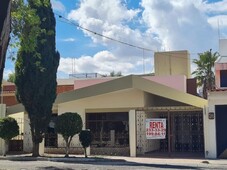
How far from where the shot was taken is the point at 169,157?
885 inches

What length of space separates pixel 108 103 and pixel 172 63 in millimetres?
12787

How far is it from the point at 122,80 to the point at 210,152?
5892 millimetres

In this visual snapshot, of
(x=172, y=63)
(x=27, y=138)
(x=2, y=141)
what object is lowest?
(x=2, y=141)

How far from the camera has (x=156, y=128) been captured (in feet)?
74.2

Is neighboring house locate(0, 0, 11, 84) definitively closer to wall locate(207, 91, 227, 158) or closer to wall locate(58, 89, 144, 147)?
wall locate(207, 91, 227, 158)

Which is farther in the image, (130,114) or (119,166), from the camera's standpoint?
(130,114)

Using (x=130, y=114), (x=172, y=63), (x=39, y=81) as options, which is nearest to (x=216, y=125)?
(x=130, y=114)

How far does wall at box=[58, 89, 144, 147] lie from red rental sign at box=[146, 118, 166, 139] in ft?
6.65

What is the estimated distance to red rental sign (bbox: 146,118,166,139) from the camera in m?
22.5

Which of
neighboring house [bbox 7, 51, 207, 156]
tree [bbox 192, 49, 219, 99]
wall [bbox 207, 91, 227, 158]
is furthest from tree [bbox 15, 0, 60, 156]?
tree [bbox 192, 49, 219, 99]

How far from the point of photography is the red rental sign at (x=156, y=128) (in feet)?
73.8

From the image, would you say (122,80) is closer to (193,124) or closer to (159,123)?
(159,123)

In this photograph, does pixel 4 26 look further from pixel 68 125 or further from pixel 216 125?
pixel 216 125

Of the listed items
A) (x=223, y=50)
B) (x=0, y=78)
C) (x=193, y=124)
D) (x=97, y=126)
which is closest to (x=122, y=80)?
(x=97, y=126)
